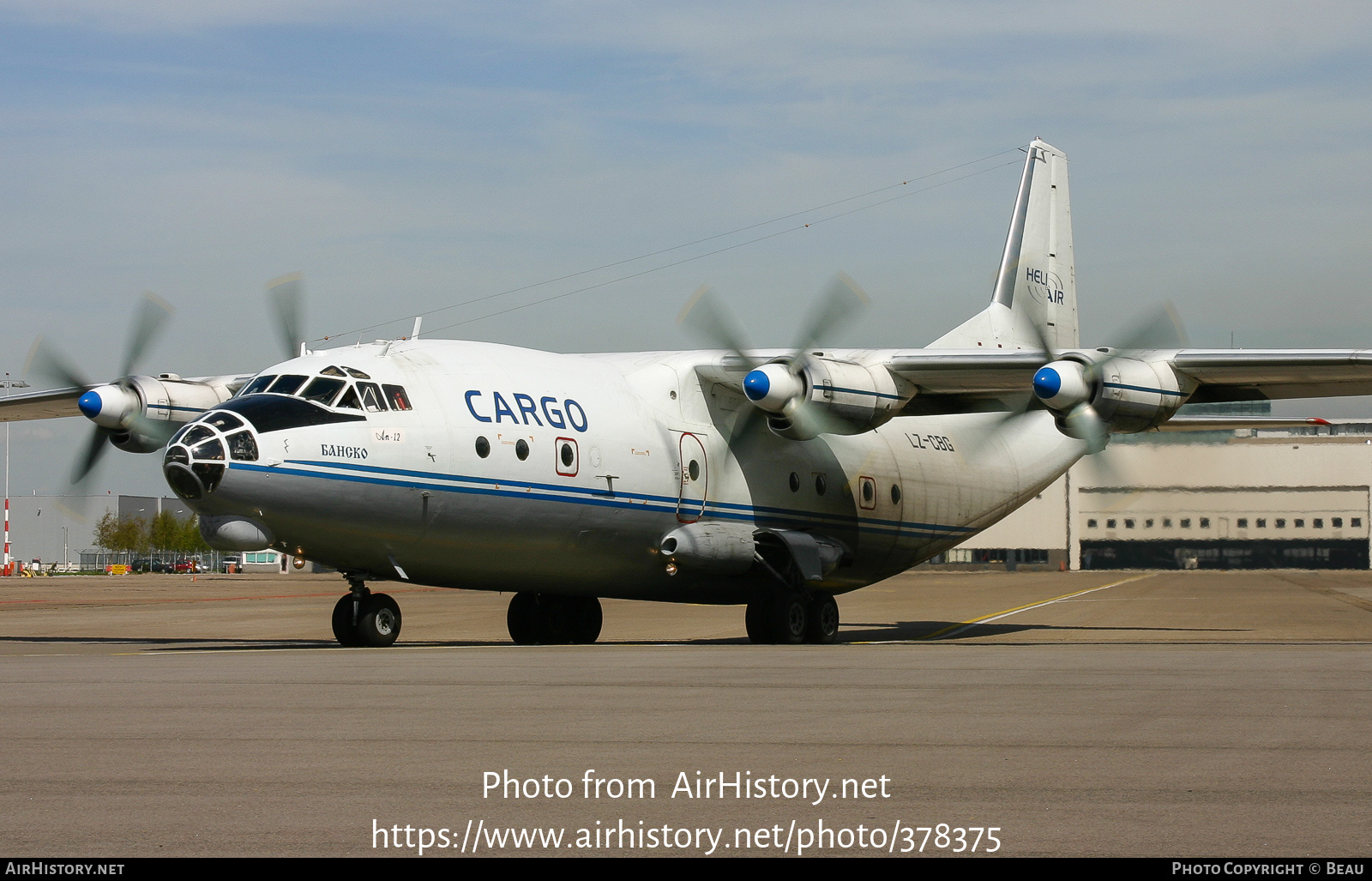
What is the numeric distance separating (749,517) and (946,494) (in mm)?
5712

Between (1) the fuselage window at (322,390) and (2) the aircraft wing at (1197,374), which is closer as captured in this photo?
(1) the fuselage window at (322,390)

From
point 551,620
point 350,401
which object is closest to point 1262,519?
point 551,620

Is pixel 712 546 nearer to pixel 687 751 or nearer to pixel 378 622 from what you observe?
pixel 378 622

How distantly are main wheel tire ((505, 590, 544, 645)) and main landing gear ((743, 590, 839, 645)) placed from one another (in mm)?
3498

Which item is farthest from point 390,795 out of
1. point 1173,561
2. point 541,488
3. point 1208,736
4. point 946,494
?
point 1173,561

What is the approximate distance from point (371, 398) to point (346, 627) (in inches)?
124

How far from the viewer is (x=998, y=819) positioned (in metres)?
5.72

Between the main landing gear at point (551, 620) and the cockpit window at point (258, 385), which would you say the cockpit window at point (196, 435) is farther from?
the main landing gear at point (551, 620)

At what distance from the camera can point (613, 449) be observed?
20188 millimetres

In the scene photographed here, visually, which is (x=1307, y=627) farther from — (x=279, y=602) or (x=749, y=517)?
(x=279, y=602)

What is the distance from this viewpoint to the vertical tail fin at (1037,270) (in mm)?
28594

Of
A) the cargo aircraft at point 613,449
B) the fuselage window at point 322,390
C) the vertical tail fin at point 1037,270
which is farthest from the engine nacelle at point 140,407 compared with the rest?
the vertical tail fin at point 1037,270

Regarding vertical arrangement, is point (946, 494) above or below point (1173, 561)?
below

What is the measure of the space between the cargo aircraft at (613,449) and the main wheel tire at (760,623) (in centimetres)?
3
